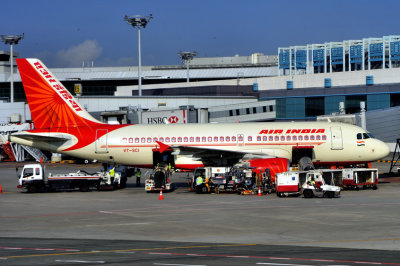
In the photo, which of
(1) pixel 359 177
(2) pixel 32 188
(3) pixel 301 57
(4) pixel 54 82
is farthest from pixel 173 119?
(3) pixel 301 57

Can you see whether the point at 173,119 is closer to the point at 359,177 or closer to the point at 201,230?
the point at 359,177

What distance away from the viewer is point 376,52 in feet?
441

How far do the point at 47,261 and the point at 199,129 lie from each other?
1327 inches

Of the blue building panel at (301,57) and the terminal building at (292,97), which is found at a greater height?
the blue building panel at (301,57)

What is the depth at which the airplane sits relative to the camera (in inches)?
2140

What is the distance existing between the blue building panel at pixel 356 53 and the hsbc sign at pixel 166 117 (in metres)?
57.6

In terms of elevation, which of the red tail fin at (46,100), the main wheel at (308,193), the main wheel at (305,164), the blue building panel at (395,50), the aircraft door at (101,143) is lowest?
the main wheel at (308,193)

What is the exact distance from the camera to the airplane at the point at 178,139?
5434 cm

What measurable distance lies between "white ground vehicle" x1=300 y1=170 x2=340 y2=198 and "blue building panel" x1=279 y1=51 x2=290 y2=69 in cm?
11178

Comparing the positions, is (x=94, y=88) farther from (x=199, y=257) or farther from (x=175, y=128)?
(x=199, y=257)

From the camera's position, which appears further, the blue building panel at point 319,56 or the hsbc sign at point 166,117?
the blue building panel at point 319,56

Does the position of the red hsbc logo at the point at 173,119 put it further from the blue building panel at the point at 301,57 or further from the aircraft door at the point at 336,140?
the blue building panel at the point at 301,57

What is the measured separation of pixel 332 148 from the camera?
54312mm

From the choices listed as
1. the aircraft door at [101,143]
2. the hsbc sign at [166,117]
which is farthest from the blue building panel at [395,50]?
the aircraft door at [101,143]
